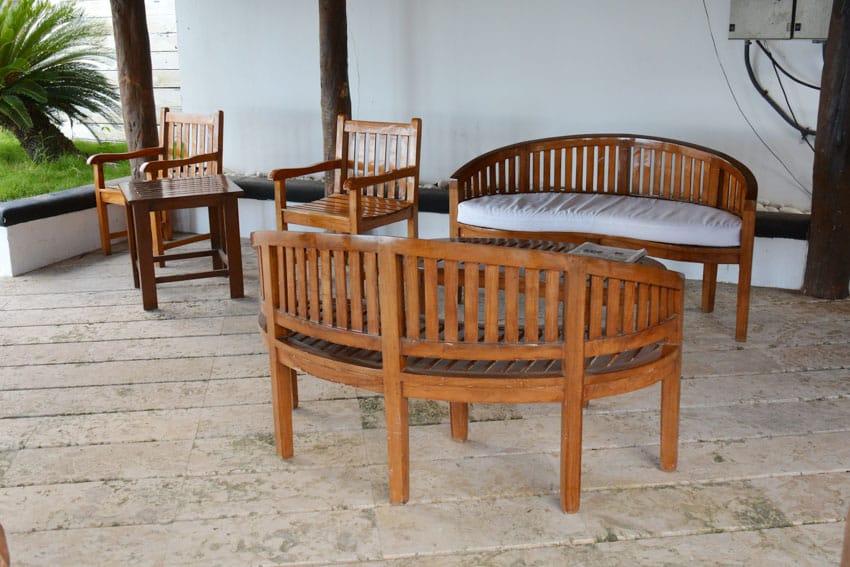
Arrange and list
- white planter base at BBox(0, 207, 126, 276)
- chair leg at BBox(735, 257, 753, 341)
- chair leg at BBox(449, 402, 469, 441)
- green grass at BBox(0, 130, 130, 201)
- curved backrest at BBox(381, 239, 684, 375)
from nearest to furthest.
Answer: curved backrest at BBox(381, 239, 684, 375), chair leg at BBox(449, 402, 469, 441), chair leg at BBox(735, 257, 753, 341), white planter base at BBox(0, 207, 126, 276), green grass at BBox(0, 130, 130, 201)

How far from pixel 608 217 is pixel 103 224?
2967mm

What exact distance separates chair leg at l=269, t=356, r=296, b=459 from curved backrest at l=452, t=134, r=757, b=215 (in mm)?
2016

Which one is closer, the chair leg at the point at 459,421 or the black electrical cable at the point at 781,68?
the chair leg at the point at 459,421

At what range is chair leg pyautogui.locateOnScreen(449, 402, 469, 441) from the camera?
2.92 metres

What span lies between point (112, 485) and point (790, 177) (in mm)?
3766

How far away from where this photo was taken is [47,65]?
235 inches

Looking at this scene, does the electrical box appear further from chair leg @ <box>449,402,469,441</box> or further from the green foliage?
the green foliage

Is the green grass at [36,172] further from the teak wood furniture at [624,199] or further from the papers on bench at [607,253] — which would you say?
the papers on bench at [607,253]

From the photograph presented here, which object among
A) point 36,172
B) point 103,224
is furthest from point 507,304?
point 36,172

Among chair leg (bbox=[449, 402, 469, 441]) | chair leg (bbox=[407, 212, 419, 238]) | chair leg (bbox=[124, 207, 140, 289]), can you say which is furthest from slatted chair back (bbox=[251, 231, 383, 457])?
chair leg (bbox=[124, 207, 140, 289])

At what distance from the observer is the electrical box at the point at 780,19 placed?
442cm

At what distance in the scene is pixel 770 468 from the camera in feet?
9.03

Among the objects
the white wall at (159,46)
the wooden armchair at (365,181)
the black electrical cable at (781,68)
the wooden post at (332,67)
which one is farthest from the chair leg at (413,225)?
the white wall at (159,46)

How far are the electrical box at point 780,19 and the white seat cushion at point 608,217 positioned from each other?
0.96 m
